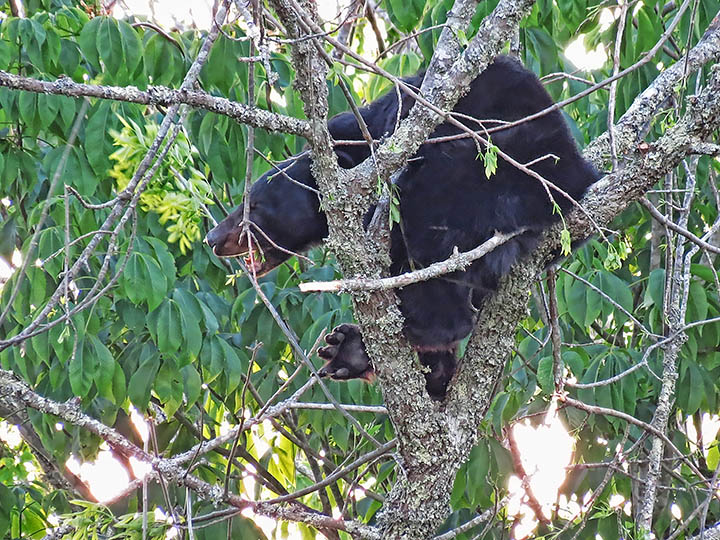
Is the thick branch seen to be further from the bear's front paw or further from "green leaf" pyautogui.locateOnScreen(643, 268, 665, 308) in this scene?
"green leaf" pyautogui.locateOnScreen(643, 268, 665, 308)

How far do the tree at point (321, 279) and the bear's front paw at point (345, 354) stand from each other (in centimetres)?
12

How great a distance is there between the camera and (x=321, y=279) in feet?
13.7

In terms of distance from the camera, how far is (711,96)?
2.41 metres

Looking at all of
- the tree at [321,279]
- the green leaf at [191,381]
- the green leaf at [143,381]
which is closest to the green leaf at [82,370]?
the tree at [321,279]

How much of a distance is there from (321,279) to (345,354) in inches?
38.8

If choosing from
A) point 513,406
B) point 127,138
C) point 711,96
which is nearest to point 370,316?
point 127,138

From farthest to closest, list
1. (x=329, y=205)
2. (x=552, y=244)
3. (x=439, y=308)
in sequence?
(x=439, y=308)
(x=552, y=244)
(x=329, y=205)

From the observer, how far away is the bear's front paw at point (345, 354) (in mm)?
3221

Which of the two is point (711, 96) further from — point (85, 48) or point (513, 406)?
point (85, 48)

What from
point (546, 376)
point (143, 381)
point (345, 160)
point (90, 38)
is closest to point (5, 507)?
point (143, 381)

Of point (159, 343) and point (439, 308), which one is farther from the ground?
point (159, 343)

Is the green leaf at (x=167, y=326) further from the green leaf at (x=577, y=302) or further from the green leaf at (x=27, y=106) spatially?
the green leaf at (x=577, y=302)

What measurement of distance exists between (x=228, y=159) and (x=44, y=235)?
0.74 metres

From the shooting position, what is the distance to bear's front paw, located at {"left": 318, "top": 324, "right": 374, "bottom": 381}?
322 cm
